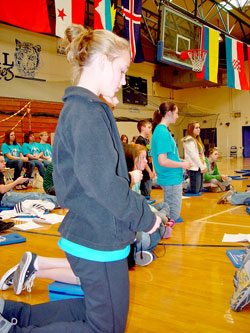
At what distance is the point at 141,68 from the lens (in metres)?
16.4

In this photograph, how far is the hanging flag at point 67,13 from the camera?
5.09m

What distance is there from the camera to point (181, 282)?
7.28 ft

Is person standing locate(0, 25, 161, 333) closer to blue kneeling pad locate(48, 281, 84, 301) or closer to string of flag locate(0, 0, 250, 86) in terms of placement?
blue kneeling pad locate(48, 281, 84, 301)

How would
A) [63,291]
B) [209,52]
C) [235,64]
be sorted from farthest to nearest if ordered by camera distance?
[235,64]
[209,52]
[63,291]

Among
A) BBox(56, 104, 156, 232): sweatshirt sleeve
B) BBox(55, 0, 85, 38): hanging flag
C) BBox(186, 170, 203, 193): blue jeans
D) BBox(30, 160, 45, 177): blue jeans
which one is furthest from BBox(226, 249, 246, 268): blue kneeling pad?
BBox(30, 160, 45, 177): blue jeans

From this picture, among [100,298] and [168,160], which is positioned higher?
[168,160]

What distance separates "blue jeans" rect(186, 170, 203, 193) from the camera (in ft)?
19.4

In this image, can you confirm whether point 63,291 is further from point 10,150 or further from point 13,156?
point 10,150

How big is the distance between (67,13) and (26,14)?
64 cm

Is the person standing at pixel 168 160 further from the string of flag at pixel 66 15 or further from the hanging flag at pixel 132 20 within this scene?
the hanging flag at pixel 132 20

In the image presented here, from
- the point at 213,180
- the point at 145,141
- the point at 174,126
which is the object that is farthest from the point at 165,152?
the point at 174,126

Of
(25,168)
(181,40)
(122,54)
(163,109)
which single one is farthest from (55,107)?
(122,54)

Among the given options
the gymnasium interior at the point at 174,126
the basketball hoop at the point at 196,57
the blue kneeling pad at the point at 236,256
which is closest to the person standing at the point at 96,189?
the gymnasium interior at the point at 174,126

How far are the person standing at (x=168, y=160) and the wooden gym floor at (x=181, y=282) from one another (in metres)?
0.37
